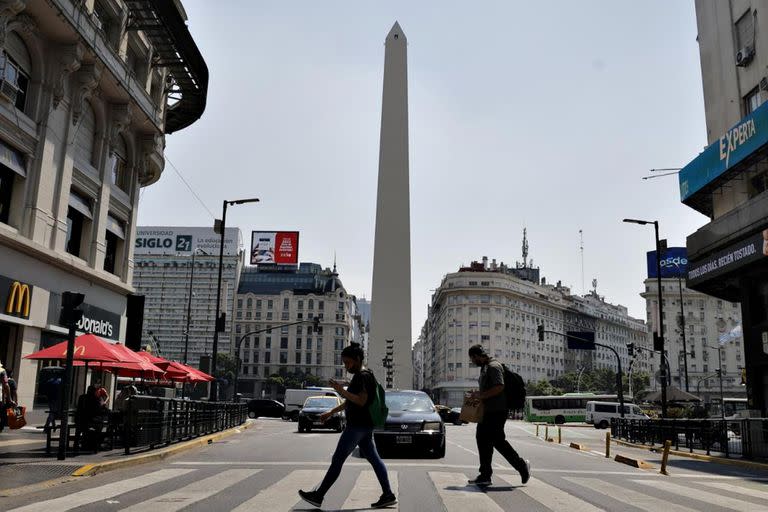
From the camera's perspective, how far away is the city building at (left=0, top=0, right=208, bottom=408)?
1981 cm

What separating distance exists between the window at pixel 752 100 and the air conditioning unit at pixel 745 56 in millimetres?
1079

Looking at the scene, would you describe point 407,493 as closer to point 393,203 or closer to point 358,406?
point 358,406

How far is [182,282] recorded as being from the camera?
416ft

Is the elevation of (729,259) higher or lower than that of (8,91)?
lower

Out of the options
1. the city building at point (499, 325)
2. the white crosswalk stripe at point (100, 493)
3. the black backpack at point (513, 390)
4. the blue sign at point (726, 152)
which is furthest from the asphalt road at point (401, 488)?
the city building at point (499, 325)

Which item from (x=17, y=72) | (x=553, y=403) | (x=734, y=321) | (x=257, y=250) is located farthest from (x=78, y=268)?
(x=734, y=321)

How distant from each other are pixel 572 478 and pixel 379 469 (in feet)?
15.9

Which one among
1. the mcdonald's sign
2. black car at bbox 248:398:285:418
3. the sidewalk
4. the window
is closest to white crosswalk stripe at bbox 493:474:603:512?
the sidewalk

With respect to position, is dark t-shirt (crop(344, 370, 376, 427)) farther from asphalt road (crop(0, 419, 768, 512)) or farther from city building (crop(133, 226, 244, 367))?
city building (crop(133, 226, 244, 367))

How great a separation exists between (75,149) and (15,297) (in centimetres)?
644

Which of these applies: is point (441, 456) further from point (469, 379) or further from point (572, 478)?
point (469, 379)

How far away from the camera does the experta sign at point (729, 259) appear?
21812 mm

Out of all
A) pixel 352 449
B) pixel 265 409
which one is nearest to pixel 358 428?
pixel 352 449

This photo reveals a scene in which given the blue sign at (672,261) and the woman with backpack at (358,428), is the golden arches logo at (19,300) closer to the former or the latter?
the woman with backpack at (358,428)
